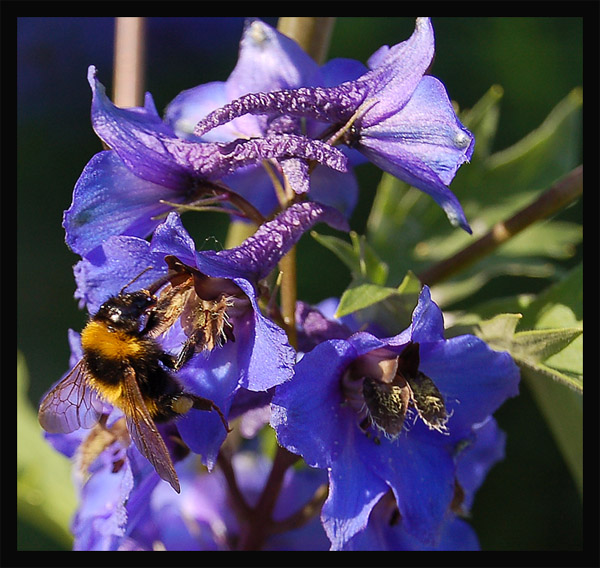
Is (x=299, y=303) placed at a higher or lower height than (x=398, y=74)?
lower

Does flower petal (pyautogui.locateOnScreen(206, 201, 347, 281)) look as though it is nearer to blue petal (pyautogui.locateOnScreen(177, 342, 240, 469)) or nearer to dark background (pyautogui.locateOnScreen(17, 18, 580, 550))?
blue petal (pyautogui.locateOnScreen(177, 342, 240, 469))

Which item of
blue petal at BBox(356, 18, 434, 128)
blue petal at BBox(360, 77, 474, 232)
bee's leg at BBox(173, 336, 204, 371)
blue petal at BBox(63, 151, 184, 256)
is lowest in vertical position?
bee's leg at BBox(173, 336, 204, 371)

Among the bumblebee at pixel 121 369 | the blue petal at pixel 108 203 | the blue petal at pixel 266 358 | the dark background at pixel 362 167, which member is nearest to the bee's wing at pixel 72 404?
the bumblebee at pixel 121 369

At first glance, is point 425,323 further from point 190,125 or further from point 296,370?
point 190,125

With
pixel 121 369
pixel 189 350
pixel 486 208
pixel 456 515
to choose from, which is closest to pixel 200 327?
pixel 189 350

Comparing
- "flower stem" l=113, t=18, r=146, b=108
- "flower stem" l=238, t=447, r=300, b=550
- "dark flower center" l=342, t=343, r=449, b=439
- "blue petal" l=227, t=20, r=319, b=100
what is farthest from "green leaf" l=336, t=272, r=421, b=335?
"flower stem" l=113, t=18, r=146, b=108

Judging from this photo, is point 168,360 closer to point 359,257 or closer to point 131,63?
point 359,257
